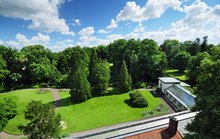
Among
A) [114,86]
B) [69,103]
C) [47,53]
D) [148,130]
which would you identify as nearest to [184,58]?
[114,86]

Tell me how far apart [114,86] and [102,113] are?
55.1 ft

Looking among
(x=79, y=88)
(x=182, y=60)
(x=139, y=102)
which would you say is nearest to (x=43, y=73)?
(x=79, y=88)

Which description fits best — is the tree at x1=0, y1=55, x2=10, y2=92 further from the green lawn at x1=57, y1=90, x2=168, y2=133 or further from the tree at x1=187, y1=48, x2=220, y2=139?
the tree at x1=187, y1=48, x2=220, y2=139

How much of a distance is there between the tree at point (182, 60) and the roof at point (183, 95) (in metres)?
29.1

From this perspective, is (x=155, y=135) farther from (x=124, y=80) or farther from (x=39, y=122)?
(x=124, y=80)

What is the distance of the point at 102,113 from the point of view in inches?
1153

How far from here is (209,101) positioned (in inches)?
347

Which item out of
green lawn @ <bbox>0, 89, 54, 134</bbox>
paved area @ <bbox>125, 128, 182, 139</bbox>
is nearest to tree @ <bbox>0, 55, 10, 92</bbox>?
green lawn @ <bbox>0, 89, 54, 134</bbox>

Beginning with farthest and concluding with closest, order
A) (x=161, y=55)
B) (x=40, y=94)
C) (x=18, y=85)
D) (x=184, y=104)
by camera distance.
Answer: (x=18, y=85) < (x=161, y=55) < (x=40, y=94) < (x=184, y=104)

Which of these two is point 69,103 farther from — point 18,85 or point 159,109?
point 18,85

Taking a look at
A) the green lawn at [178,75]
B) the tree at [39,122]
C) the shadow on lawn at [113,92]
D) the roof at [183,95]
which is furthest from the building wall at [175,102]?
the tree at [39,122]

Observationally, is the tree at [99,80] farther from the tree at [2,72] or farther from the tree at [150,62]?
the tree at [2,72]

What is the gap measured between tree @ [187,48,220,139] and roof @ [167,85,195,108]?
17656mm

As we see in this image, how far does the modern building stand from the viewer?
27.7 m
